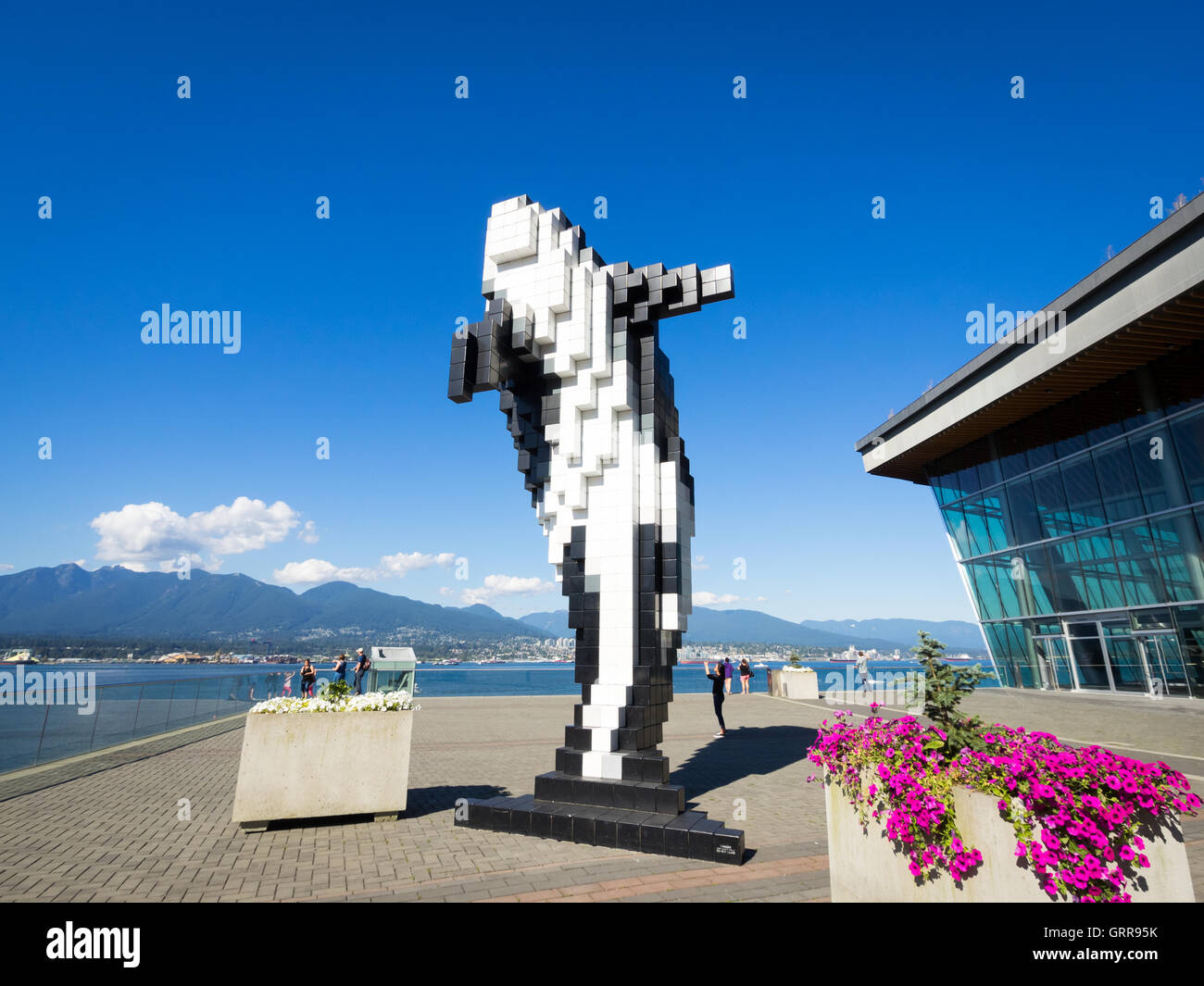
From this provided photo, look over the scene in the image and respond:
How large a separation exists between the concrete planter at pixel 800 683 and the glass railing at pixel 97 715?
2285cm

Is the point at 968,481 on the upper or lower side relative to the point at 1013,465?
lower

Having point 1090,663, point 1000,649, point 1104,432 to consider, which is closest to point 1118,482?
point 1104,432

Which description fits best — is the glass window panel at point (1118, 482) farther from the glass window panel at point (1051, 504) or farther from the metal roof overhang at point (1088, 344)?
the metal roof overhang at point (1088, 344)

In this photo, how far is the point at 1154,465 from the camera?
2388 centimetres

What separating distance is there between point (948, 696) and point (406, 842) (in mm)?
6389

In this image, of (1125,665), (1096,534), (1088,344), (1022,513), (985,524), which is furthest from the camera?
(985,524)

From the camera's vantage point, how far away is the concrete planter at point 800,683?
2775 centimetres

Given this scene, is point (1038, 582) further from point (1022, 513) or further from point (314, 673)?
point (314, 673)
